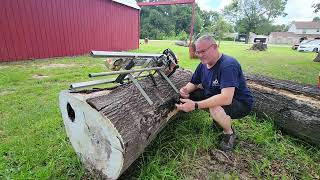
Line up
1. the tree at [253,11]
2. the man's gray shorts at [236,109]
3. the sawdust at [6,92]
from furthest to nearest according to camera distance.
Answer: the tree at [253,11] < the sawdust at [6,92] < the man's gray shorts at [236,109]

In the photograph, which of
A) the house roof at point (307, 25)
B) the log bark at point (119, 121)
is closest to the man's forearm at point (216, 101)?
the log bark at point (119, 121)

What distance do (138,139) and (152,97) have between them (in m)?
0.66

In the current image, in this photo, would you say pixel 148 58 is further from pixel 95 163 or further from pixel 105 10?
pixel 105 10

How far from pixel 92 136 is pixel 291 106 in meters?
2.52

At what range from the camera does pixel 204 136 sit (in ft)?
9.33

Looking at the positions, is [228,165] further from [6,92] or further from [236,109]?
[6,92]

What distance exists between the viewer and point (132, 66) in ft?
7.79

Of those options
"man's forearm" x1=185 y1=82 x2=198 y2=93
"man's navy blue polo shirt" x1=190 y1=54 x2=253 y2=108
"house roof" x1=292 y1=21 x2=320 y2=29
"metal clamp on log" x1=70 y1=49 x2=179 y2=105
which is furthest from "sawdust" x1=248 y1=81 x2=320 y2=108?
"house roof" x1=292 y1=21 x2=320 y2=29

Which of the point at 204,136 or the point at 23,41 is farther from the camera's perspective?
the point at 23,41

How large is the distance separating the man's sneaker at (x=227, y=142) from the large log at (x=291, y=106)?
90 cm

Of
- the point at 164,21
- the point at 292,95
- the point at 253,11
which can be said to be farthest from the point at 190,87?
the point at 253,11

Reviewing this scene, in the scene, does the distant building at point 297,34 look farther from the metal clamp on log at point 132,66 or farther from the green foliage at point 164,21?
the metal clamp on log at point 132,66

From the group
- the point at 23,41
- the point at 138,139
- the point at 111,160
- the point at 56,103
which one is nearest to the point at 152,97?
the point at 138,139

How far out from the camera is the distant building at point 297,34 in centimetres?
5972
